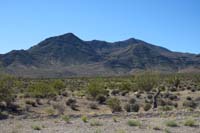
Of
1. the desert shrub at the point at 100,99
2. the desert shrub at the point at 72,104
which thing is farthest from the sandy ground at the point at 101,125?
the desert shrub at the point at 100,99

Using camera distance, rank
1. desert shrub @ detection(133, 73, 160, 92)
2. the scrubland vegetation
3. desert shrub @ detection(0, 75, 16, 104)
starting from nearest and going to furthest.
Result: the scrubland vegetation → desert shrub @ detection(0, 75, 16, 104) → desert shrub @ detection(133, 73, 160, 92)

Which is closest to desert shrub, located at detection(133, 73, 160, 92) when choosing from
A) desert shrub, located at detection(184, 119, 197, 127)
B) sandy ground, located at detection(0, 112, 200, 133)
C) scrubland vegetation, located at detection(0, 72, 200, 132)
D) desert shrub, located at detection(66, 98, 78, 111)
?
scrubland vegetation, located at detection(0, 72, 200, 132)

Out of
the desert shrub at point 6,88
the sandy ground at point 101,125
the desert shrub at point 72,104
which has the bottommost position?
the desert shrub at point 72,104

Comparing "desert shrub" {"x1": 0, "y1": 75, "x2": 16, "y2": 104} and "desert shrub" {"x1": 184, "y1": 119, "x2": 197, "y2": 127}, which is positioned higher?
"desert shrub" {"x1": 0, "y1": 75, "x2": 16, "y2": 104}

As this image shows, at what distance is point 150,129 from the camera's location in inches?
825

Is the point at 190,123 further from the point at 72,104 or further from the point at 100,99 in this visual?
the point at 100,99

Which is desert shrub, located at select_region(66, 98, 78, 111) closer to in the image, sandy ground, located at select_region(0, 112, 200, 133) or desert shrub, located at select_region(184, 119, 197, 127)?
sandy ground, located at select_region(0, 112, 200, 133)

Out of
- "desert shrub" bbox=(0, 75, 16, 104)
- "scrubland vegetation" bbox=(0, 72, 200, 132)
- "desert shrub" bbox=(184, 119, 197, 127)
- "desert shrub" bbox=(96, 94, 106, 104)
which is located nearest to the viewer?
"desert shrub" bbox=(184, 119, 197, 127)

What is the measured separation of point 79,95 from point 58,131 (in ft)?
93.4

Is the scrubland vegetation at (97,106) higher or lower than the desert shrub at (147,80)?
lower

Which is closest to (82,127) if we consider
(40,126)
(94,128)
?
(94,128)

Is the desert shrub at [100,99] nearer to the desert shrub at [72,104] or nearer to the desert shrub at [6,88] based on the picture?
the desert shrub at [72,104]

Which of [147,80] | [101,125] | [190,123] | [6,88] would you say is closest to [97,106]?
[147,80]

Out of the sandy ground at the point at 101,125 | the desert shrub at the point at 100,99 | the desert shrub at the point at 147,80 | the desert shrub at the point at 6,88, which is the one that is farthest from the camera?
the desert shrub at the point at 100,99
